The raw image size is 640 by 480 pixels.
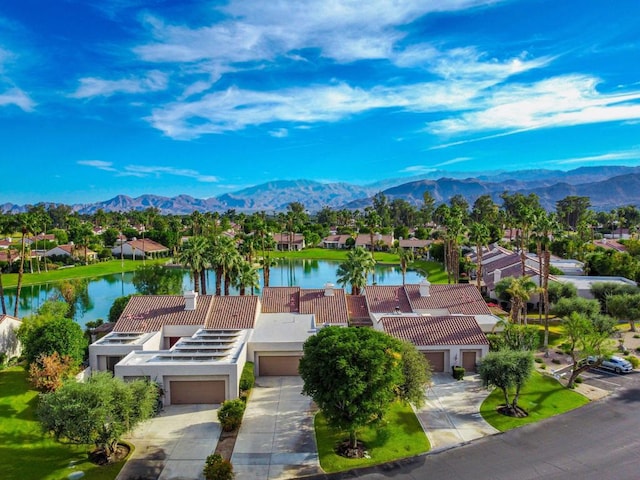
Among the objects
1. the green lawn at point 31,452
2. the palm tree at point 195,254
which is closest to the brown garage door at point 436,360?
the green lawn at point 31,452

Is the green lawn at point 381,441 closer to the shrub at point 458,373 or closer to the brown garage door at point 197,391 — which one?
the brown garage door at point 197,391

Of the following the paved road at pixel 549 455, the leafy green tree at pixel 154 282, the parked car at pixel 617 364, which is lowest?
the paved road at pixel 549 455

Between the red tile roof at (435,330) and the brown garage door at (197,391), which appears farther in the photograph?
the red tile roof at (435,330)

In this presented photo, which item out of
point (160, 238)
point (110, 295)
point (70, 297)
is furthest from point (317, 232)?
point (70, 297)

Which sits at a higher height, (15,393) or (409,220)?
(409,220)

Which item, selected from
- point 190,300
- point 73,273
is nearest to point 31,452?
point 190,300

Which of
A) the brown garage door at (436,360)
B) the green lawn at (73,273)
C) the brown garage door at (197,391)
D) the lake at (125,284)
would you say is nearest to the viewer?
the brown garage door at (197,391)

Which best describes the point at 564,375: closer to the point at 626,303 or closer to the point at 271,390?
the point at 626,303

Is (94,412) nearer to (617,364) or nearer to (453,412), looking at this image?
(453,412)
